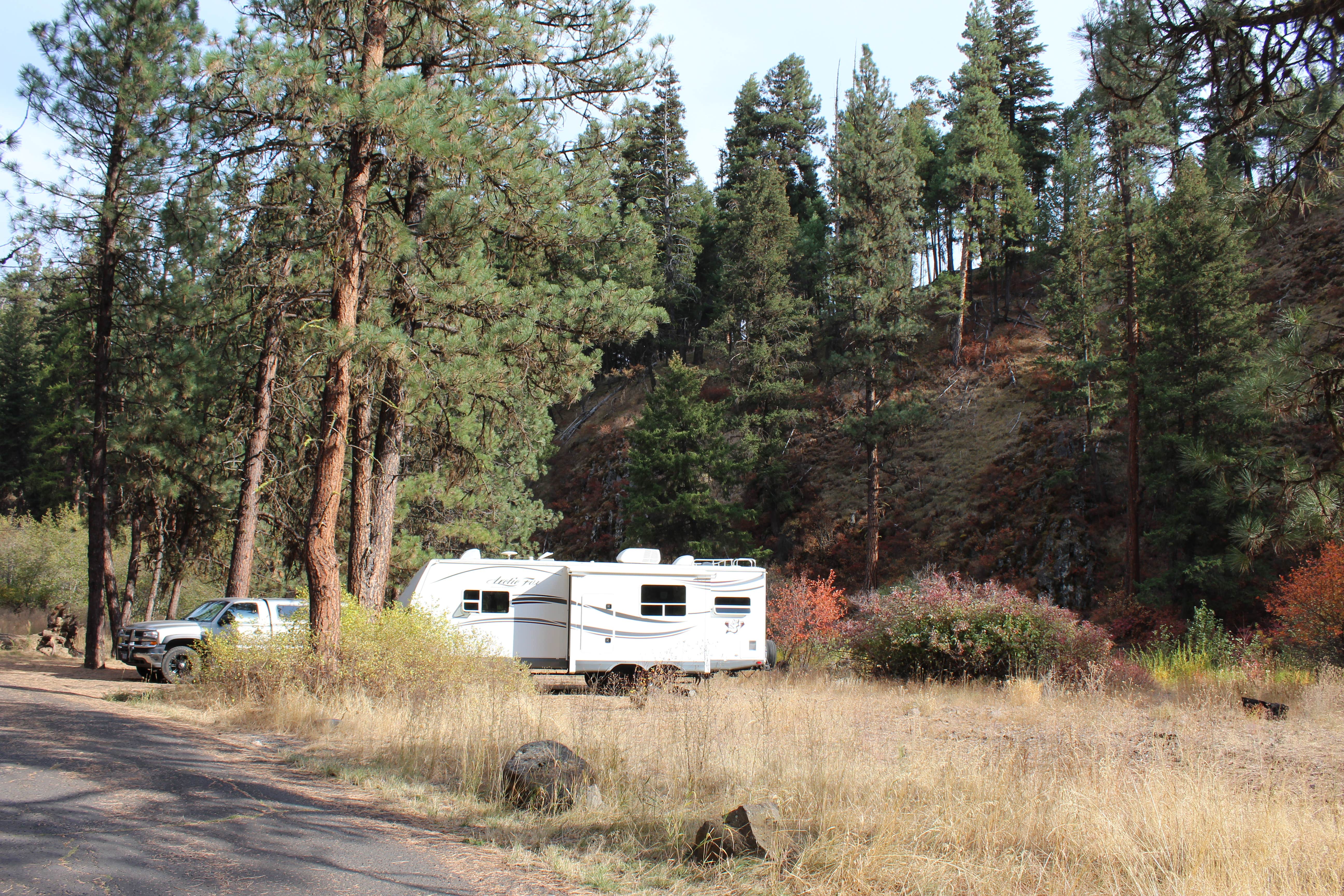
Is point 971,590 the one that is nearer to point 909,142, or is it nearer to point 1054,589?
point 1054,589

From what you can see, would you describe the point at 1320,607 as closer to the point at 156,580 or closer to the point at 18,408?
the point at 156,580

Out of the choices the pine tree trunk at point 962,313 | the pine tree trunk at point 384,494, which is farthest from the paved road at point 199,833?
the pine tree trunk at point 962,313

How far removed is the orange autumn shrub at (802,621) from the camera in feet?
62.4

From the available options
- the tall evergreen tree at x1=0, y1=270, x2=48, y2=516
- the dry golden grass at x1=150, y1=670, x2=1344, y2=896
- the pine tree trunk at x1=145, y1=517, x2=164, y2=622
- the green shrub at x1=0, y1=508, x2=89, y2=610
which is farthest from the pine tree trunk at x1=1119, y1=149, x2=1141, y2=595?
the tall evergreen tree at x1=0, y1=270, x2=48, y2=516

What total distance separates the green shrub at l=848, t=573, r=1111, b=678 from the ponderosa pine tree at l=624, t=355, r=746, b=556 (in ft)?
48.5

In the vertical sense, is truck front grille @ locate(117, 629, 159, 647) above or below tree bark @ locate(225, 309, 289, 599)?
below

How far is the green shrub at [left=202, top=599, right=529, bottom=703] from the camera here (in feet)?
32.5

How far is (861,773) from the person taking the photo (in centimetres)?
577

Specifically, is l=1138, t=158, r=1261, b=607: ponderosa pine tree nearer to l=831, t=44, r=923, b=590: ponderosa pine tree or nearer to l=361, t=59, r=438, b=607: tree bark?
l=831, t=44, r=923, b=590: ponderosa pine tree

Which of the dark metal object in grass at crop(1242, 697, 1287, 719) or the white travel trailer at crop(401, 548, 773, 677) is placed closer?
the dark metal object in grass at crop(1242, 697, 1287, 719)

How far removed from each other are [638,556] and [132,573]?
16.6 m

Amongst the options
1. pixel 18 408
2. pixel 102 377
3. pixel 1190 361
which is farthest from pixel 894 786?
pixel 18 408

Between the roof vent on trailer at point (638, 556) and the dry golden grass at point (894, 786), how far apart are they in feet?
19.0

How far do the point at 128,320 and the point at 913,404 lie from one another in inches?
889
